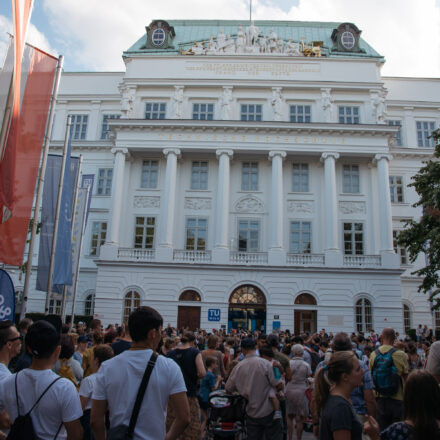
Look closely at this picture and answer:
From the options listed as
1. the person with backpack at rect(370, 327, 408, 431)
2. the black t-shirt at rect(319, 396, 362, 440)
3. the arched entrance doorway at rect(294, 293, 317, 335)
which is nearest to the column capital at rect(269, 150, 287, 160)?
the arched entrance doorway at rect(294, 293, 317, 335)

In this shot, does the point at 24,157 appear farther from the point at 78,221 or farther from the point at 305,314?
the point at 305,314

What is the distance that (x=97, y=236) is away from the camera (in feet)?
114

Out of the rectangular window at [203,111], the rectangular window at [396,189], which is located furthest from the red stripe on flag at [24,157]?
the rectangular window at [396,189]

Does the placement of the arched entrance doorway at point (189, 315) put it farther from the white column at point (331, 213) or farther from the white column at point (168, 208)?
the white column at point (331, 213)

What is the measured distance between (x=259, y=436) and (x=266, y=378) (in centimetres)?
88

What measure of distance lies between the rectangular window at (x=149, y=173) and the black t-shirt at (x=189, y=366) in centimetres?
2771

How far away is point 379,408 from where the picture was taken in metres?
7.30

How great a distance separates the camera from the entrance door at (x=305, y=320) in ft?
97.7

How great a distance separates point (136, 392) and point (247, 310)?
27.1 meters

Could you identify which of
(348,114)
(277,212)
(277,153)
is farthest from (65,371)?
(348,114)

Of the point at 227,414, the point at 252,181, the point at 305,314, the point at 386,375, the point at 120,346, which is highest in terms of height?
the point at 252,181

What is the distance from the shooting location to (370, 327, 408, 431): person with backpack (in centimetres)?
701

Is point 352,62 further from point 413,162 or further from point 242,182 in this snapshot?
point 242,182

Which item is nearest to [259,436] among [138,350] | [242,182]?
[138,350]
